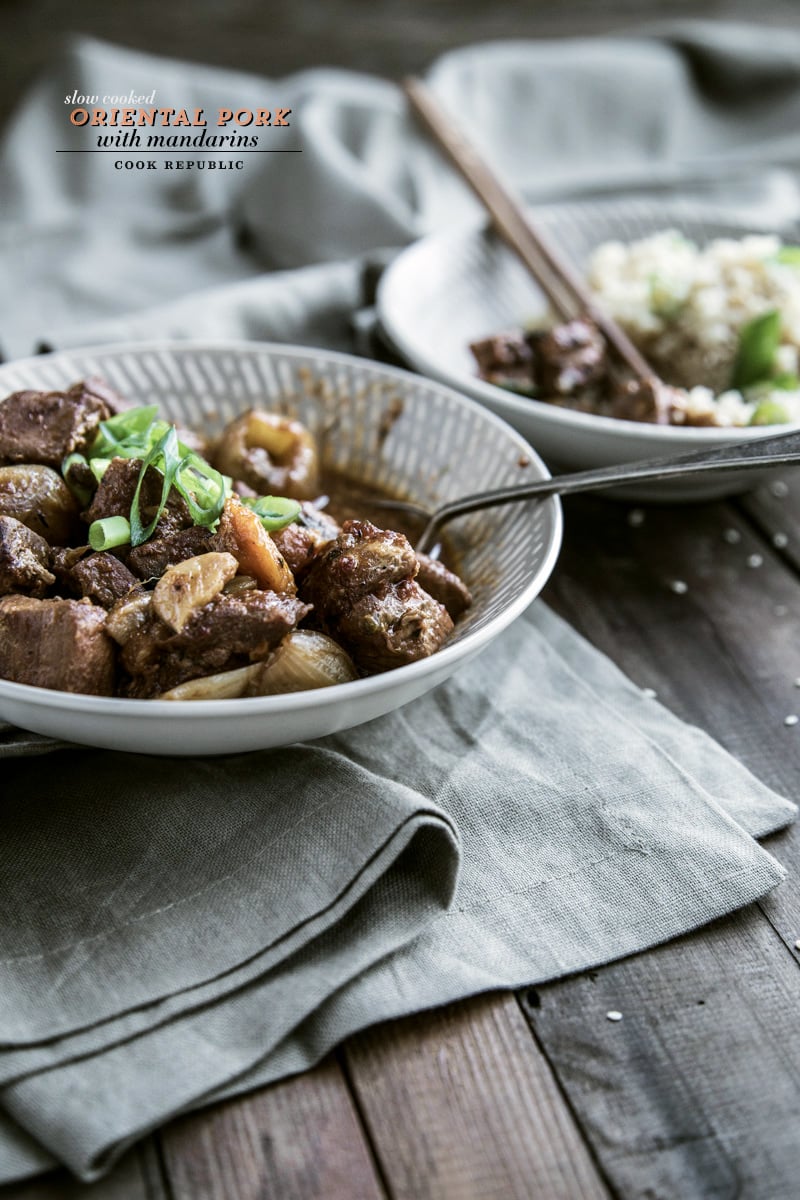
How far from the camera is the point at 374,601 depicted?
7.30 feet

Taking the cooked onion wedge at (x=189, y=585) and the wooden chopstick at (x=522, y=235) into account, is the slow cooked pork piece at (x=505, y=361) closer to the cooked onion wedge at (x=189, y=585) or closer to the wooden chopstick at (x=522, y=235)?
the wooden chopstick at (x=522, y=235)

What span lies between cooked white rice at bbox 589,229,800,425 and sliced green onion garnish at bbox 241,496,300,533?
166cm

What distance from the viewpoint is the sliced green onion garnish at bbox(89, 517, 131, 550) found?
7.38 ft

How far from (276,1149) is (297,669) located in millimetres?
778

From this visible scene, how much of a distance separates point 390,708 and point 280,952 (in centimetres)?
49

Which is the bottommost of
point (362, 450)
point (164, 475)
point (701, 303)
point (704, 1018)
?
point (704, 1018)

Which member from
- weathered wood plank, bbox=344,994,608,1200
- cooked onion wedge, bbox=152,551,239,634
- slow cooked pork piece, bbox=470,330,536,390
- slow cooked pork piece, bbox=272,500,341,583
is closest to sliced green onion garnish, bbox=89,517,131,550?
cooked onion wedge, bbox=152,551,239,634

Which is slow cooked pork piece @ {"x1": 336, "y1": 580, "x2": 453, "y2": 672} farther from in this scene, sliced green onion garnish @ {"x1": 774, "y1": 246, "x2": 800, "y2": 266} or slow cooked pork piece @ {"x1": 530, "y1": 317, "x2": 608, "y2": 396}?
sliced green onion garnish @ {"x1": 774, "y1": 246, "x2": 800, "y2": 266}

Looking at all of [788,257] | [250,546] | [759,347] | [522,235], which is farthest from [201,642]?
[788,257]

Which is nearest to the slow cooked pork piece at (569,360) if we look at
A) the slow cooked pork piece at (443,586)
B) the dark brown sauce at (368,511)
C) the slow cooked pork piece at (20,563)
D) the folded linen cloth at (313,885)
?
the dark brown sauce at (368,511)

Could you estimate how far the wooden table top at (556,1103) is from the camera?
5.55ft

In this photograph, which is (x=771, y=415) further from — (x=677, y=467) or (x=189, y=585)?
(x=189, y=585)

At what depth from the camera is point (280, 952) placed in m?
1.92

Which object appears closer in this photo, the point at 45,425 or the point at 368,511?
the point at 45,425
